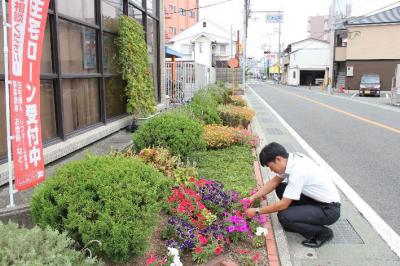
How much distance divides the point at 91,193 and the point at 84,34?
4929mm

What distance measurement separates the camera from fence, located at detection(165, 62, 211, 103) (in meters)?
16.0

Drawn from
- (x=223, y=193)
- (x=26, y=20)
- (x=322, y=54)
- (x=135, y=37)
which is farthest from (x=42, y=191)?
(x=322, y=54)

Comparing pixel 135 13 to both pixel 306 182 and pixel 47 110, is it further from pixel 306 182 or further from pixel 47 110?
pixel 306 182

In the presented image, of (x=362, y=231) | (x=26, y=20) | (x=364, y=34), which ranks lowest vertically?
(x=362, y=231)

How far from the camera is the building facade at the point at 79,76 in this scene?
5789mm

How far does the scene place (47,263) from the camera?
235cm

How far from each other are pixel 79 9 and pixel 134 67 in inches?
78.8

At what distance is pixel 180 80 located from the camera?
16500mm

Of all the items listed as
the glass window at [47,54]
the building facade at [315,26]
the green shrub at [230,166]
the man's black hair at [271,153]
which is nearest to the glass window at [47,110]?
the glass window at [47,54]

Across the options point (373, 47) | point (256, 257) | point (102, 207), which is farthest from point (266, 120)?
point (373, 47)

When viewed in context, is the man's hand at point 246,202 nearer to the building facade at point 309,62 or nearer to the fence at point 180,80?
the fence at point 180,80

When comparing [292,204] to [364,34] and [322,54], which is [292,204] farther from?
[322,54]

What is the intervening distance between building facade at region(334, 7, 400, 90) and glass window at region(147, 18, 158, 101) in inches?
1306

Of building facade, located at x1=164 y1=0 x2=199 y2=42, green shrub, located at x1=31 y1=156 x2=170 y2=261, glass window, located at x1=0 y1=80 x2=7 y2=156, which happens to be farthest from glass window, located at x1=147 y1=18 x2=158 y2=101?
building facade, located at x1=164 y1=0 x2=199 y2=42
